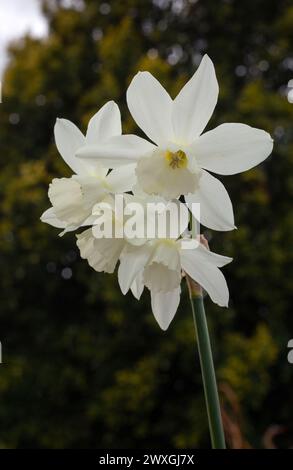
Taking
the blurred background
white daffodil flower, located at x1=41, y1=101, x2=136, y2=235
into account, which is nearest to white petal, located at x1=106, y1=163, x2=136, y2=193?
white daffodil flower, located at x1=41, y1=101, x2=136, y2=235

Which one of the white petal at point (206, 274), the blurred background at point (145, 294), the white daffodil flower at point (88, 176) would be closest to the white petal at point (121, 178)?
the white daffodil flower at point (88, 176)

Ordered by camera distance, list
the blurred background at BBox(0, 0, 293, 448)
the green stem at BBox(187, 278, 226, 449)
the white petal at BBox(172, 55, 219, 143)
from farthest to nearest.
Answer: the blurred background at BBox(0, 0, 293, 448)
the white petal at BBox(172, 55, 219, 143)
the green stem at BBox(187, 278, 226, 449)

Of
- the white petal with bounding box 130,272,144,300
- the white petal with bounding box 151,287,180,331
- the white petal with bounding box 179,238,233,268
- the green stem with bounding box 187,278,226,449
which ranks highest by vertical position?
the white petal with bounding box 130,272,144,300

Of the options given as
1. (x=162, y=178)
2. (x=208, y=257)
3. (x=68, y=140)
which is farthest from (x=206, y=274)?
(x=68, y=140)

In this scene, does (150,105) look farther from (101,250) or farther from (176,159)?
(101,250)

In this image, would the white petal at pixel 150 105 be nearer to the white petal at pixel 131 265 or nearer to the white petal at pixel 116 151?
the white petal at pixel 116 151

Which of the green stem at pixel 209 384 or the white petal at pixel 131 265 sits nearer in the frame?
the green stem at pixel 209 384

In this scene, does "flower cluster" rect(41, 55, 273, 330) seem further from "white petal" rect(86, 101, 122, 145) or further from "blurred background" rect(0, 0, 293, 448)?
"blurred background" rect(0, 0, 293, 448)
